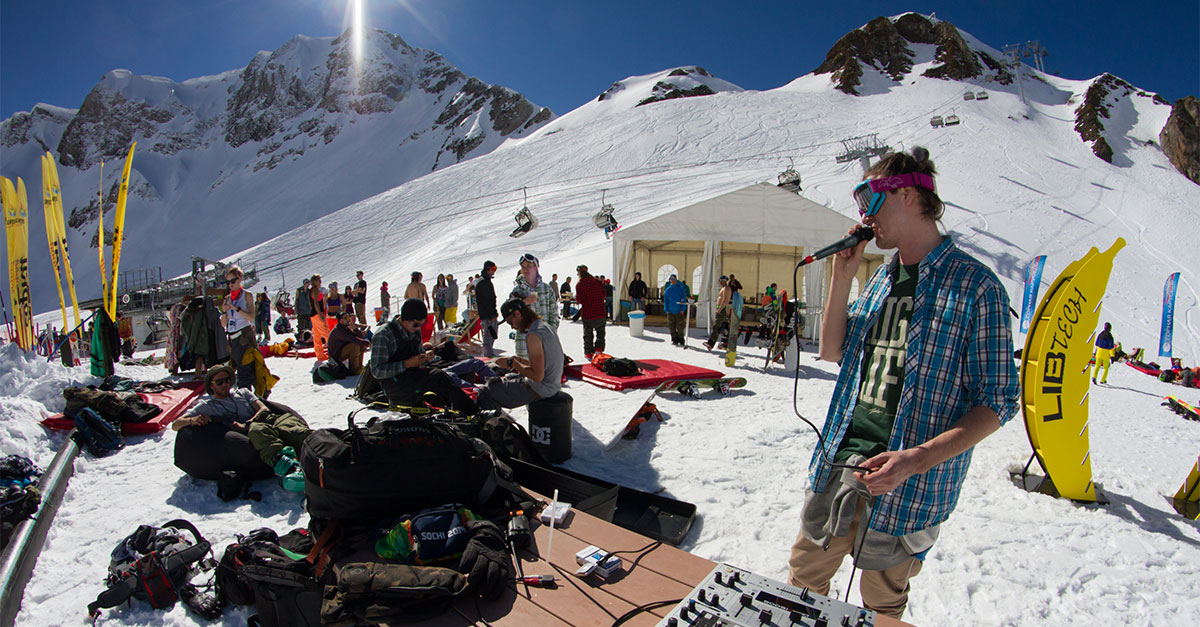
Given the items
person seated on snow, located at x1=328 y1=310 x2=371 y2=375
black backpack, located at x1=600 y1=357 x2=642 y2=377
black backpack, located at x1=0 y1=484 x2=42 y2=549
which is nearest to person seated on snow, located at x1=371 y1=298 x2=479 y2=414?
black backpack, located at x1=0 y1=484 x2=42 y2=549

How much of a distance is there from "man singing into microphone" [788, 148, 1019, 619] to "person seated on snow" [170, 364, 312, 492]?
12.0 feet

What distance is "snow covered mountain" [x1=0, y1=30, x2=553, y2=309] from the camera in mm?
66188

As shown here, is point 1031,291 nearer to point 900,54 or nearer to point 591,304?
point 591,304

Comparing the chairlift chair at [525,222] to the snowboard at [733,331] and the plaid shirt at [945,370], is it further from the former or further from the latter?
the plaid shirt at [945,370]

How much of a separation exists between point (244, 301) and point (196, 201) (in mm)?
87142

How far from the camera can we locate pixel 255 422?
14.1 feet

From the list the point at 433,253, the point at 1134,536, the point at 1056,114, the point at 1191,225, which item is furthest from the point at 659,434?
the point at 1056,114

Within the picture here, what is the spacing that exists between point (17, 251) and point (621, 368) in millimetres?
8885

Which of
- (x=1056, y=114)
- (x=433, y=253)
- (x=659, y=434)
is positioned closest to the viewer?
→ (x=659, y=434)

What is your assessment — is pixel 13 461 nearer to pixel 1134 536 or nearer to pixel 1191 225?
pixel 1134 536

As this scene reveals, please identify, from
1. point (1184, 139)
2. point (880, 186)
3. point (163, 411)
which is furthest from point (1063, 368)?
point (1184, 139)

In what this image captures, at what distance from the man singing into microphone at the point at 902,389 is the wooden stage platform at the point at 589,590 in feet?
0.91

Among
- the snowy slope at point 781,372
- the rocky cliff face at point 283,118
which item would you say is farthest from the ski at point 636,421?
the rocky cliff face at point 283,118

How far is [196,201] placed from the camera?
247ft
